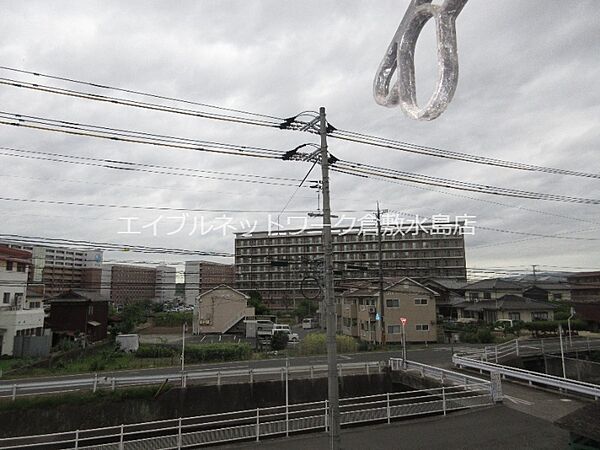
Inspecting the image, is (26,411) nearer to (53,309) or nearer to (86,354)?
(86,354)

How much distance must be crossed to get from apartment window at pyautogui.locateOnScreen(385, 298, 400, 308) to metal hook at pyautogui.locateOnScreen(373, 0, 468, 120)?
34.3 metres

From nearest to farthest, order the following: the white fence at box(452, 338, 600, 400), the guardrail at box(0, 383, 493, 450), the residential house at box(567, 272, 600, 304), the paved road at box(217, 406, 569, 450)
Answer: the paved road at box(217, 406, 569, 450) < the guardrail at box(0, 383, 493, 450) < the white fence at box(452, 338, 600, 400) < the residential house at box(567, 272, 600, 304)

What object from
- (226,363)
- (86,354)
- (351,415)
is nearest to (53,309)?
(86,354)

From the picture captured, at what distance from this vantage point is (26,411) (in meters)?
15.0

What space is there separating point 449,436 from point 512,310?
3601cm

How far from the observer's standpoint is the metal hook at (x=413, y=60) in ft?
10.5

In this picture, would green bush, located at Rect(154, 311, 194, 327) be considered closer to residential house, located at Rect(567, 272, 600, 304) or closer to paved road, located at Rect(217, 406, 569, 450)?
paved road, located at Rect(217, 406, 569, 450)

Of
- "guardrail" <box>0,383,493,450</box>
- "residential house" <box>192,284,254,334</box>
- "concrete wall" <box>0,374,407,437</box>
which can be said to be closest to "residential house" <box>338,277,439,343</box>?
"residential house" <box>192,284,254,334</box>

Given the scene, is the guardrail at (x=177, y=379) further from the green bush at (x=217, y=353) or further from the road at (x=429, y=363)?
the green bush at (x=217, y=353)

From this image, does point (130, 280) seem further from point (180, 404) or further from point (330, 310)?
point (330, 310)

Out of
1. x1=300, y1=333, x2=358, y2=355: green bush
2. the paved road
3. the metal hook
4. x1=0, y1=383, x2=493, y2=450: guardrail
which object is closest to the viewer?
the metal hook

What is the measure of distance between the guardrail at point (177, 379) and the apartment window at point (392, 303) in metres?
16.7

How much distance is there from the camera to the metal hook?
3.20 m

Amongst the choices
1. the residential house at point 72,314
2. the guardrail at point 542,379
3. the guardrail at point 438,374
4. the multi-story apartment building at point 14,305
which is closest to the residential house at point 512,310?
the guardrail at point 542,379
